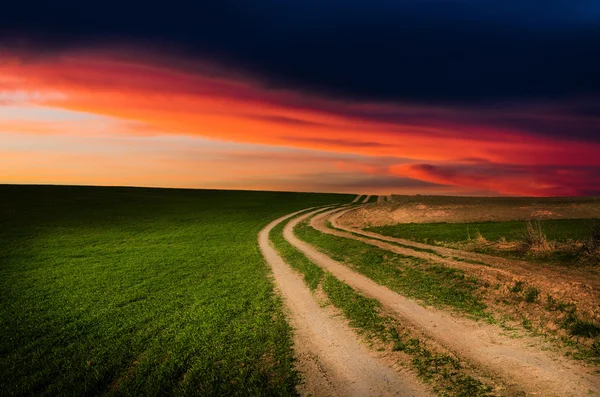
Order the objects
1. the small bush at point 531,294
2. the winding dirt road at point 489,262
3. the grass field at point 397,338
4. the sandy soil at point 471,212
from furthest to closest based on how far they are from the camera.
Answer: the sandy soil at point 471,212, the winding dirt road at point 489,262, the small bush at point 531,294, the grass field at point 397,338

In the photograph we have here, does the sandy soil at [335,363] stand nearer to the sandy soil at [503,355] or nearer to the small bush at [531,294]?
the sandy soil at [503,355]

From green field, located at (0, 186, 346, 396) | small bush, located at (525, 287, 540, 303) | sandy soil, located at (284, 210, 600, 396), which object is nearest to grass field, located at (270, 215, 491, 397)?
sandy soil, located at (284, 210, 600, 396)

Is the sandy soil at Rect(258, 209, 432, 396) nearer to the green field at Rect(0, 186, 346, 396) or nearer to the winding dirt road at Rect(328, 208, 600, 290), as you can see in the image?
the green field at Rect(0, 186, 346, 396)

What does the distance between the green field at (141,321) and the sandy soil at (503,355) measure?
539cm

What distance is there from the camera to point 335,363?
10.8 metres

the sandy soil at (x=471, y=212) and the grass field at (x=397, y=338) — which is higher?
the sandy soil at (x=471, y=212)

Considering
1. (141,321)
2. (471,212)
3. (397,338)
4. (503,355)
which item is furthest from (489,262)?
(471,212)

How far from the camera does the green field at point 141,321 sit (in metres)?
10.5

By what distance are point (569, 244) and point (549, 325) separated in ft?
48.8

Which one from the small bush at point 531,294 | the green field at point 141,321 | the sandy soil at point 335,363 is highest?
the small bush at point 531,294

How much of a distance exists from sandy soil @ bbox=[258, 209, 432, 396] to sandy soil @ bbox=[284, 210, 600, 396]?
8.16 ft

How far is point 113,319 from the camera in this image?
15805mm

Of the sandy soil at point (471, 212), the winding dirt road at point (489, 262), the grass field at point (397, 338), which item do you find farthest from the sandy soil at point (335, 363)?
the sandy soil at point (471, 212)

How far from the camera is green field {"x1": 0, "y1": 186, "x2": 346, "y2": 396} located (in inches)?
412
